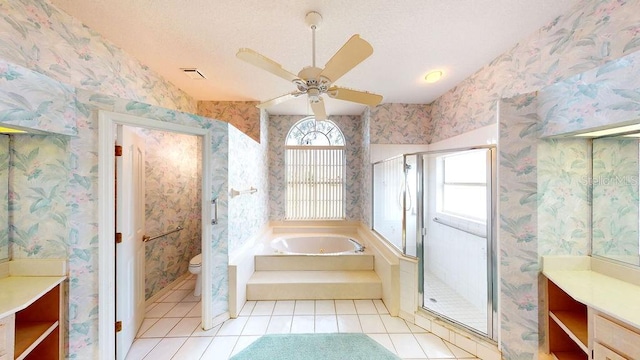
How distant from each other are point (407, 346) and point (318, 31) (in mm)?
2681

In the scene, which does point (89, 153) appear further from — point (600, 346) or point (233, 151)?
point (600, 346)

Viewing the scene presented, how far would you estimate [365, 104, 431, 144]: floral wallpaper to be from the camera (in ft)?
11.4

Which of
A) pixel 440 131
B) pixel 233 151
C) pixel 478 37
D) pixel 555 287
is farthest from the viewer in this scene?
pixel 440 131

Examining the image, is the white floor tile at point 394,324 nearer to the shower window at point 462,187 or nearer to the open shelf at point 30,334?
the shower window at point 462,187

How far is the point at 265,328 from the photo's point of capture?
214cm

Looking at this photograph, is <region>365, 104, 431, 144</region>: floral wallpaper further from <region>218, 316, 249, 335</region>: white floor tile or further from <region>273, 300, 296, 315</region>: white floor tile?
<region>218, 316, 249, 335</region>: white floor tile

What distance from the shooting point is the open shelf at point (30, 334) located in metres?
1.24

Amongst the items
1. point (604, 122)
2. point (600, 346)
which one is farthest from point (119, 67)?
point (600, 346)

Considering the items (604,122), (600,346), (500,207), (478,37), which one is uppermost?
(478,37)

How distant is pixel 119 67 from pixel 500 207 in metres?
3.34

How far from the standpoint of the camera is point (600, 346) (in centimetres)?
114

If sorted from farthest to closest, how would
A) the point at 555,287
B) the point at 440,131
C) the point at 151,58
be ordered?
the point at 440,131
the point at 151,58
the point at 555,287

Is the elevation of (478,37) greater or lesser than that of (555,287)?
greater

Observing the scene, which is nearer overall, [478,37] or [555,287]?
[555,287]
